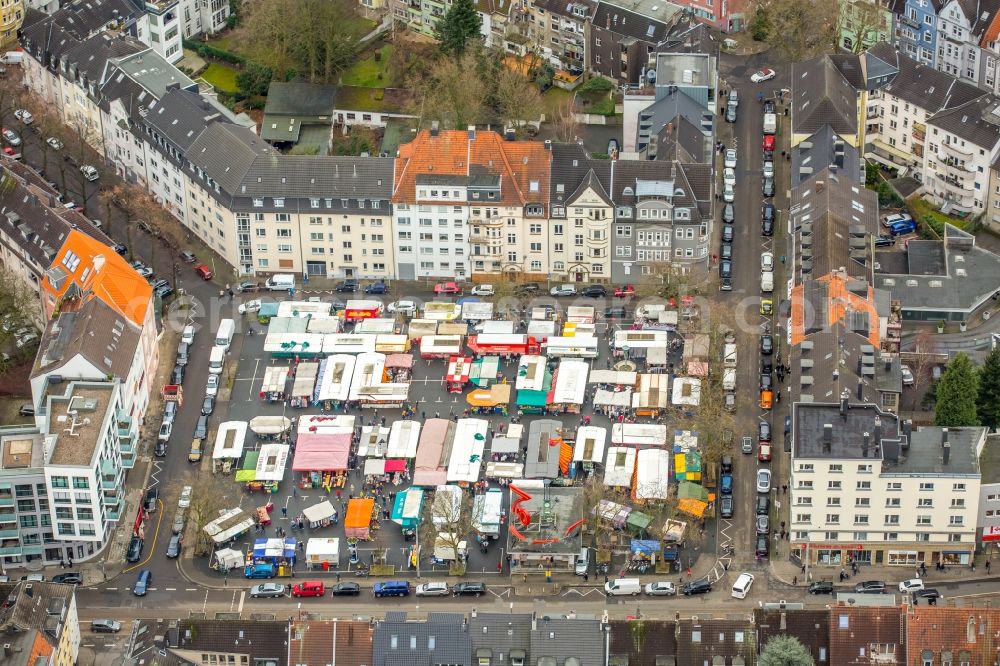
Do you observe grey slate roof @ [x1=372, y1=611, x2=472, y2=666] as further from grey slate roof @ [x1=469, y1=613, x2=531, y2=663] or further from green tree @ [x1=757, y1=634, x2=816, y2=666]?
green tree @ [x1=757, y1=634, x2=816, y2=666]

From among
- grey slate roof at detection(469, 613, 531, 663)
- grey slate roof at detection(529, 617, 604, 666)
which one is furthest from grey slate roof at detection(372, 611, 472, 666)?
grey slate roof at detection(529, 617, 604, 666)

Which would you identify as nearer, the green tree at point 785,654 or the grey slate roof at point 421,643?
Result: the green tree at point 785,654

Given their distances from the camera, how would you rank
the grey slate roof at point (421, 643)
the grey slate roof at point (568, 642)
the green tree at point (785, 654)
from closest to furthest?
the green tree at point (785, 654)
the grey slate roof at point (568, 642)
the grey slate roof at point (421, 643)

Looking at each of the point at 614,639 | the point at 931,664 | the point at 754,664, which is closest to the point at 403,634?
the point at 614,639

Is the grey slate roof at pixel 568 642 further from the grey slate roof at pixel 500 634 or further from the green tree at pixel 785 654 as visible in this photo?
the green tree at pixel 785 654

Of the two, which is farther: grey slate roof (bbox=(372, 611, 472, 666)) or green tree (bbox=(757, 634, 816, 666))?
grey slate roof (bbox=(372, 611, 472, 666))

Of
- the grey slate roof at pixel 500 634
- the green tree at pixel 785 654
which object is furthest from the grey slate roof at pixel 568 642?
the green tree at pixel 785 654

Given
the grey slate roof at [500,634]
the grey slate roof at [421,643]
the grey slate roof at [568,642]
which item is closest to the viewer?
the grey slate roof at [568,642]

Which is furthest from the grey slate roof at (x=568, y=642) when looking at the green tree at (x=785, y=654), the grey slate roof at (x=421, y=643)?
the green tree at (x=785, y=654)
